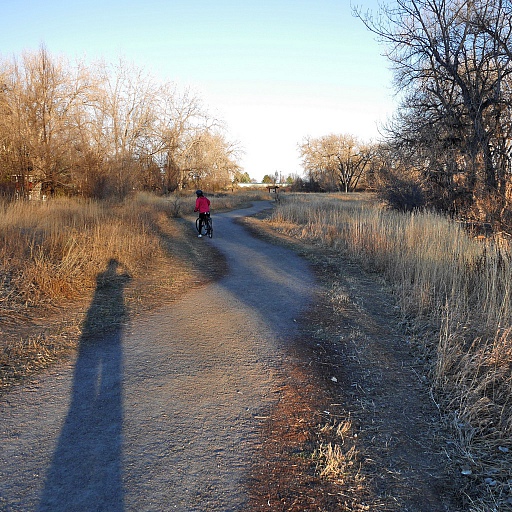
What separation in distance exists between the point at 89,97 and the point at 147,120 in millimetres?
17820

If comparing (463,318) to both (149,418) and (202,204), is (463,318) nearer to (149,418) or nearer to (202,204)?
(149,418)

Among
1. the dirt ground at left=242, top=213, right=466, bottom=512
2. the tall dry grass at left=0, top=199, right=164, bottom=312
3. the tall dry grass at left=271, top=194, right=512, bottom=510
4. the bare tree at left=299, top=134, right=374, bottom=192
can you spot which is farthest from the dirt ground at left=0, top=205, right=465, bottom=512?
the bare tree at left=299, top=134, right=374, bottom=192

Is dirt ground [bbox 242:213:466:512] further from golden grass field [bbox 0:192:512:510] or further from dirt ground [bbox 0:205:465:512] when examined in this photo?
golden grass field [bbox 0:192:512:510]

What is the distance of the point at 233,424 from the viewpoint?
11.1ft

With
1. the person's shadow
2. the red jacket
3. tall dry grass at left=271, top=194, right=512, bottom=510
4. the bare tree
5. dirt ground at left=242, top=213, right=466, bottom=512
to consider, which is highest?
the bare tree

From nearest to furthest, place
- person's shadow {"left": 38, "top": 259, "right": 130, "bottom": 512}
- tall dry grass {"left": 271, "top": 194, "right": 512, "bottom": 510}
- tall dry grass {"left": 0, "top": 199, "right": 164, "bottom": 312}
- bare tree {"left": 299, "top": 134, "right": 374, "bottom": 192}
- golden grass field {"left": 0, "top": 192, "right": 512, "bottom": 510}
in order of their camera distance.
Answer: person's shadow {"left": 38, "top": 259, "right": 130, "bottom": 512}
tall dry grass {"left": 271, "top": 194, "right": 512, "bottom": 510}
golden grass field {"left": 0, "top": 192, "right": 512, "bottom": 510}
tall dry grass {"left": 0, "top": 199, "right": 164, "bottom": 312}
bare tree {"left": 299, "top": 134, "right": 374, "bottom": 192}

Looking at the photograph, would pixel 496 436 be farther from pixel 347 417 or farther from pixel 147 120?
pixel 147 120

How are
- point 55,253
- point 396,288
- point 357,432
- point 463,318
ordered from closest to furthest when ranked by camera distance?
point 357,432 < point 463,318 < point 396,288 < point 55,253

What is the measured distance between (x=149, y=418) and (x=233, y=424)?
71cm

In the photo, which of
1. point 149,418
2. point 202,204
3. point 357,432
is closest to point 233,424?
point 149,418

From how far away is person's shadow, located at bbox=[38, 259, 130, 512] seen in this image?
8.31 ft

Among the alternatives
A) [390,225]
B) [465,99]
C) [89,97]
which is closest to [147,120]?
[89,97]

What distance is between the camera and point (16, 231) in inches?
355

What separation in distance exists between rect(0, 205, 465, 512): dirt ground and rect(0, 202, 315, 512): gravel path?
12 mm
